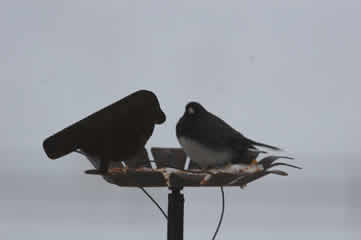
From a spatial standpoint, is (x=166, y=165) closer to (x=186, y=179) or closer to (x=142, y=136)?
(x=142, y=136)

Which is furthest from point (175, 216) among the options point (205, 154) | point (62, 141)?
point (62, 141)

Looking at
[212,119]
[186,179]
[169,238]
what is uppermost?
[212,119]

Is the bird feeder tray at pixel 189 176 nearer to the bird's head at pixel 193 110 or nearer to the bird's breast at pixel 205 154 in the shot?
the bird's breast at pixel 205 154

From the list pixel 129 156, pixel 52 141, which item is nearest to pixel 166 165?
pixel 129 156

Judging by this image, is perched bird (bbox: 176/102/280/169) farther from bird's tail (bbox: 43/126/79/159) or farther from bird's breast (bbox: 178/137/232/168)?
bird's tail (bbox: 43/126/79/159)

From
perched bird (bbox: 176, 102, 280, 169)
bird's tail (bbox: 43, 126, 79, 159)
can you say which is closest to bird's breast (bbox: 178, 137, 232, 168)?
perched bird (bbox: 176, 102, 280, 169)

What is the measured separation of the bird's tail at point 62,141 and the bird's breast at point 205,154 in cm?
20

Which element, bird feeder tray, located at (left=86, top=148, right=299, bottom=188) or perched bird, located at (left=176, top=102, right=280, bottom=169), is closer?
bird feeder tray, located at (left=86, top=148, right=299, bottom=188)

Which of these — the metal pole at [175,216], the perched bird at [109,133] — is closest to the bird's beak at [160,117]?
the perched bird at [109,133]

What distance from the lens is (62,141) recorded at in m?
0.87

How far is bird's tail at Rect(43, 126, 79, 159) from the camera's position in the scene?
2.84 feet

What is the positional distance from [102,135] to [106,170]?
0.07m

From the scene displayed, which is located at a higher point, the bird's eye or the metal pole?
the bird's eye

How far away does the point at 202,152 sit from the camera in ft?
→ 2.95
